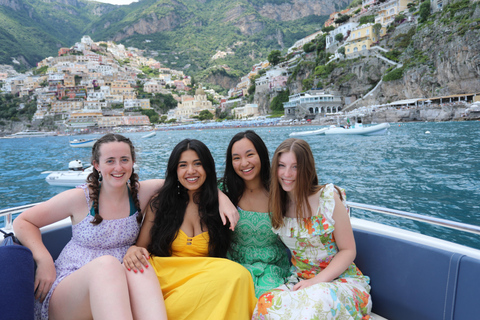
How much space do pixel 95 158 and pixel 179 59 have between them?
4947 inches

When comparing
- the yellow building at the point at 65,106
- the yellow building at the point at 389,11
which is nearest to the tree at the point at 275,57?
the yellow building at the point at 389,11

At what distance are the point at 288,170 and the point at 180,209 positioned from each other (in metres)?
0.65

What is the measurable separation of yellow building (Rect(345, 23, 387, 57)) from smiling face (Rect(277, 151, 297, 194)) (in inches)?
1936

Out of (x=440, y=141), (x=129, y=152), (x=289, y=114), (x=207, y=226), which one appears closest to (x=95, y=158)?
(x=129, y=152)

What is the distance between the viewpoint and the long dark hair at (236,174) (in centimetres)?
180

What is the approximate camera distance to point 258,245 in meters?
1.71

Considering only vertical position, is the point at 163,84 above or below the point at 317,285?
above

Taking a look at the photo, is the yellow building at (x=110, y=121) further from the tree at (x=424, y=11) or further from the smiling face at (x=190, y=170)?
the smiling face at (x=190, y=170)

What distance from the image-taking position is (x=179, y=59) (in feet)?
388

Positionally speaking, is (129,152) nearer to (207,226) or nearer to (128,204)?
(128,204)

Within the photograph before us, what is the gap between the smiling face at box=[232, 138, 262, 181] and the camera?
5.77 ft

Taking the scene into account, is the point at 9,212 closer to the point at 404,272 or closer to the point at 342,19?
the point at 404,272

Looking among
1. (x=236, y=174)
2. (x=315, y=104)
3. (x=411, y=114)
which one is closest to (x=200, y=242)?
(x=236, y=174)

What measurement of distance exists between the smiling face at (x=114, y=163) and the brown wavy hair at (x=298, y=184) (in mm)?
791
